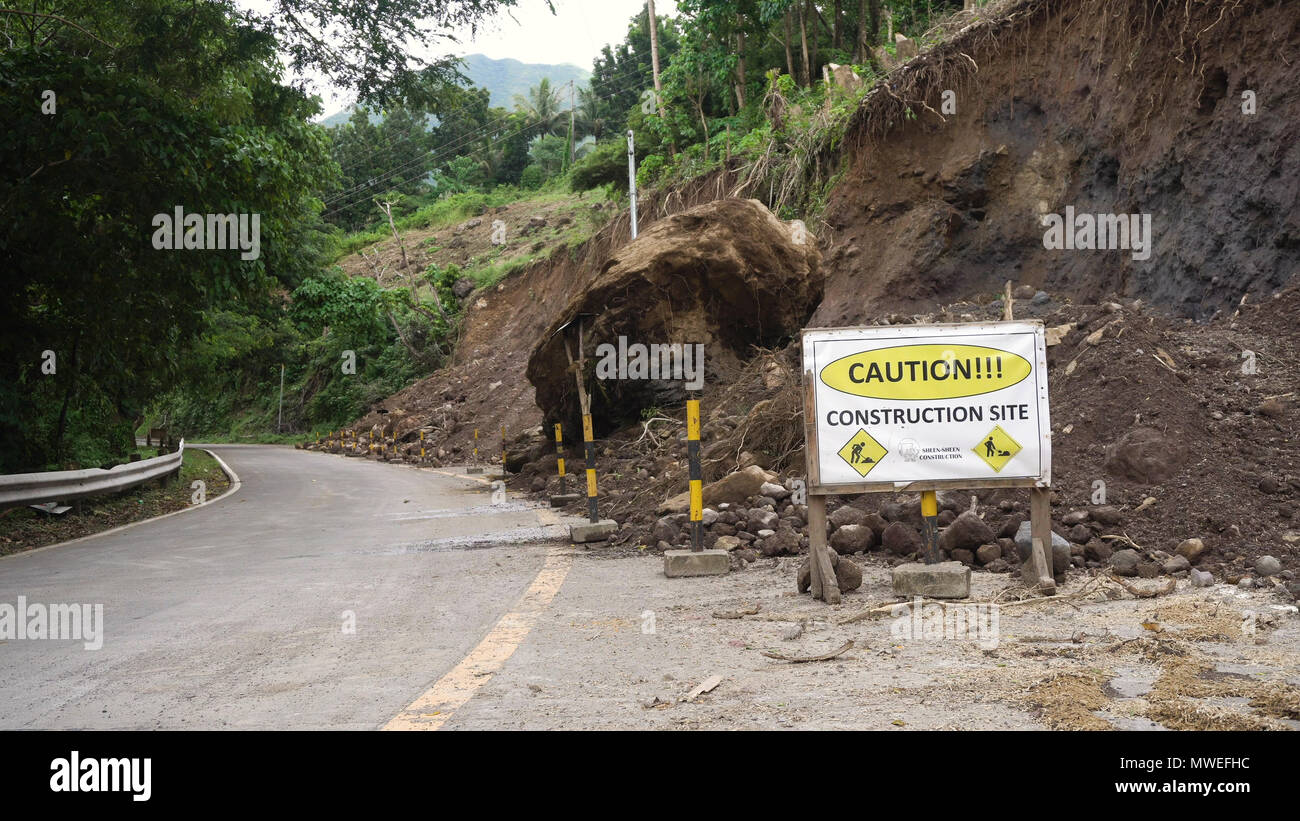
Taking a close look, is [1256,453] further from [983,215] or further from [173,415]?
[173,415]

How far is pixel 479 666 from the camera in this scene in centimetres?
500

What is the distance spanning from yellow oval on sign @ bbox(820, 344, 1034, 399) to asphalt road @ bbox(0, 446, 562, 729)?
9.53 ft

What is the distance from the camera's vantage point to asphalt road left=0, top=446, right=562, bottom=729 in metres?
4.43

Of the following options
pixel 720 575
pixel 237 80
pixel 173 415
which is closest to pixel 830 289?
pixel 237 80

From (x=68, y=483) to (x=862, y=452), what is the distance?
1250 centimetres

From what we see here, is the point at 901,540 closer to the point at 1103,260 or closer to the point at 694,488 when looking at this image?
the point at 694,488

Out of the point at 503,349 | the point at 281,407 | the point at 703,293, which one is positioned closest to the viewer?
the point at 703,293

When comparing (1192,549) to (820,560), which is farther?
(1192,549)

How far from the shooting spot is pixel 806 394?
22.5ft

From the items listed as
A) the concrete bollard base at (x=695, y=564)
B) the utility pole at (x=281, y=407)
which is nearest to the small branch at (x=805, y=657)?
the concrete bollard base at (x=695, y=564)

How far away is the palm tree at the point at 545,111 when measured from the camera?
74.6m
